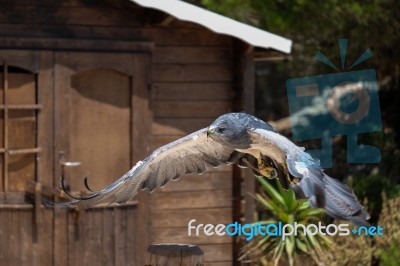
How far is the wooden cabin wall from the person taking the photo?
8461mm

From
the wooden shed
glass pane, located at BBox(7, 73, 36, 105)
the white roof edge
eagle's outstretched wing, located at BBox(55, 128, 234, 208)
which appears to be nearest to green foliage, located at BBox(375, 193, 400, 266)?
the wooden shed

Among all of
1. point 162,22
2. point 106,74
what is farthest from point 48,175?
point 162,22

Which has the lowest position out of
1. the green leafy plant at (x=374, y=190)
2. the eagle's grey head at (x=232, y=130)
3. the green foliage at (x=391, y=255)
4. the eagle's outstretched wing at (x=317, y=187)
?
the green foliage at (x=391, y=255)

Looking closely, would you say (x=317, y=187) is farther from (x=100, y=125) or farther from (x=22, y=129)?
(x=22, y=129)

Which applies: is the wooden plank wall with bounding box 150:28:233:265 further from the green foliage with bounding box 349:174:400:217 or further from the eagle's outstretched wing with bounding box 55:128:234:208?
the green foliage with bounding box 349:174:400:217

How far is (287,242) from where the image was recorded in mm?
9062

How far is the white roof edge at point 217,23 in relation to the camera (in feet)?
26.9

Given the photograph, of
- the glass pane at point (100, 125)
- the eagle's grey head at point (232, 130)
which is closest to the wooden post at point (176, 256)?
the eagle's grey head at point (232, 130)

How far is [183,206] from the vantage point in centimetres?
881

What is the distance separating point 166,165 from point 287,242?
2.87 metres

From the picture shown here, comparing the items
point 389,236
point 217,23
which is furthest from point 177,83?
point 389,236

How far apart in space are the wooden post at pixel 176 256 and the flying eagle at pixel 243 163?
530mm

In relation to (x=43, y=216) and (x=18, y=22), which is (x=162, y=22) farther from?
(x=43, y=216)

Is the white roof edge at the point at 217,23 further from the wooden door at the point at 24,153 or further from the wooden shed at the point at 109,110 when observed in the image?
the wooden door at the point at 24,153
